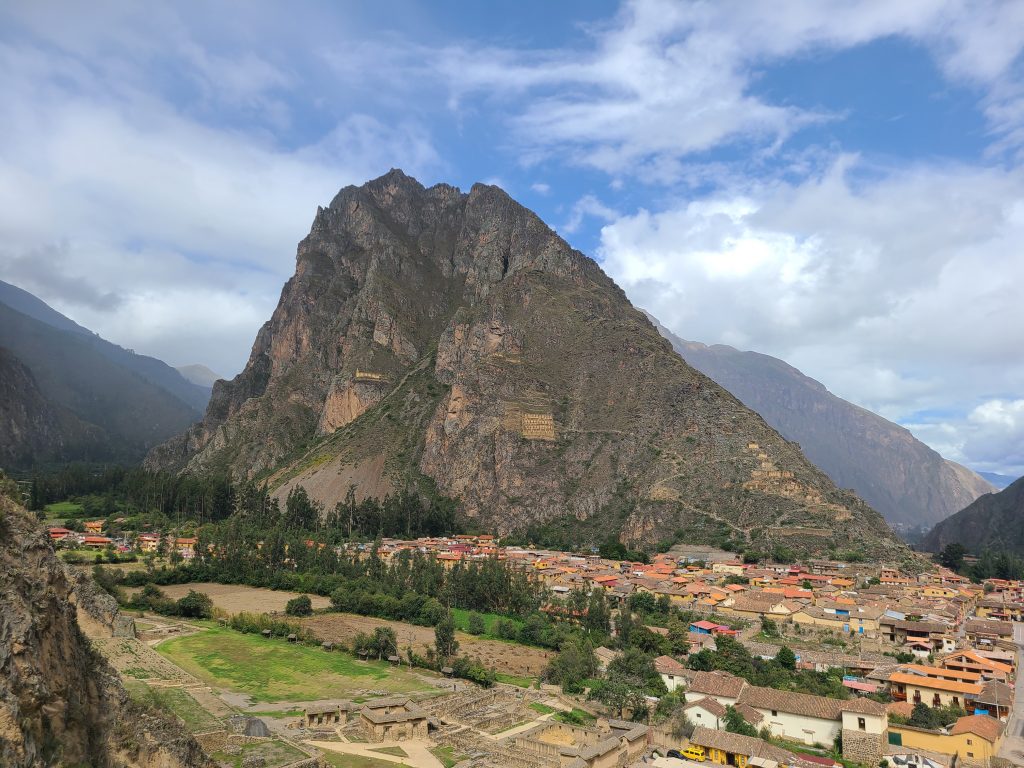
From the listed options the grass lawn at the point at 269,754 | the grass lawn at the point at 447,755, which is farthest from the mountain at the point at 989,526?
the grass lawn at the point at 269,754

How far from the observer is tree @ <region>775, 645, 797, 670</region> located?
5281 cm

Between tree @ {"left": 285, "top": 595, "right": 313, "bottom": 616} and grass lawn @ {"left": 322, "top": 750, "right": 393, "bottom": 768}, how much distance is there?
33.1m

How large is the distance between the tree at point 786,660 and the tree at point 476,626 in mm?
24883

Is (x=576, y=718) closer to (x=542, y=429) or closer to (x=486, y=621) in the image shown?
(x=486, y=621)

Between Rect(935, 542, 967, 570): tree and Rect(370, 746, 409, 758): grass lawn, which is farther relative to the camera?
Rect(935, 542, 967, 570): tree

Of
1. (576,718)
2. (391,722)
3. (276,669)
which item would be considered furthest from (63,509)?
(576,718)

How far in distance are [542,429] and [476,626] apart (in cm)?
8040

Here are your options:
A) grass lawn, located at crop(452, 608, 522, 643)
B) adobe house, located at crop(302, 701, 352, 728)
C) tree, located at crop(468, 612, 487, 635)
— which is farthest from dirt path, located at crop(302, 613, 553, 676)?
adobe house, located at crop(302, 701, 352, 728)

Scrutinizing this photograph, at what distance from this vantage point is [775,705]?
42812 mm

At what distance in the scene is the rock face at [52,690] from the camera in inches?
521

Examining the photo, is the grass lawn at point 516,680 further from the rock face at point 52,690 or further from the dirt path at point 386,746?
the rock face at point 52,690

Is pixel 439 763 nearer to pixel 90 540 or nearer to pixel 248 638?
pixel 248 638

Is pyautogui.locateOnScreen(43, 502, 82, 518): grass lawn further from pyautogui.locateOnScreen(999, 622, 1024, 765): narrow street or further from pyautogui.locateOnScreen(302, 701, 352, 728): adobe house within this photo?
pyautogui.locateOnScreen(999, 622, 1024, 765): narrow street

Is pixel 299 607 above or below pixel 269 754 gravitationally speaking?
above
